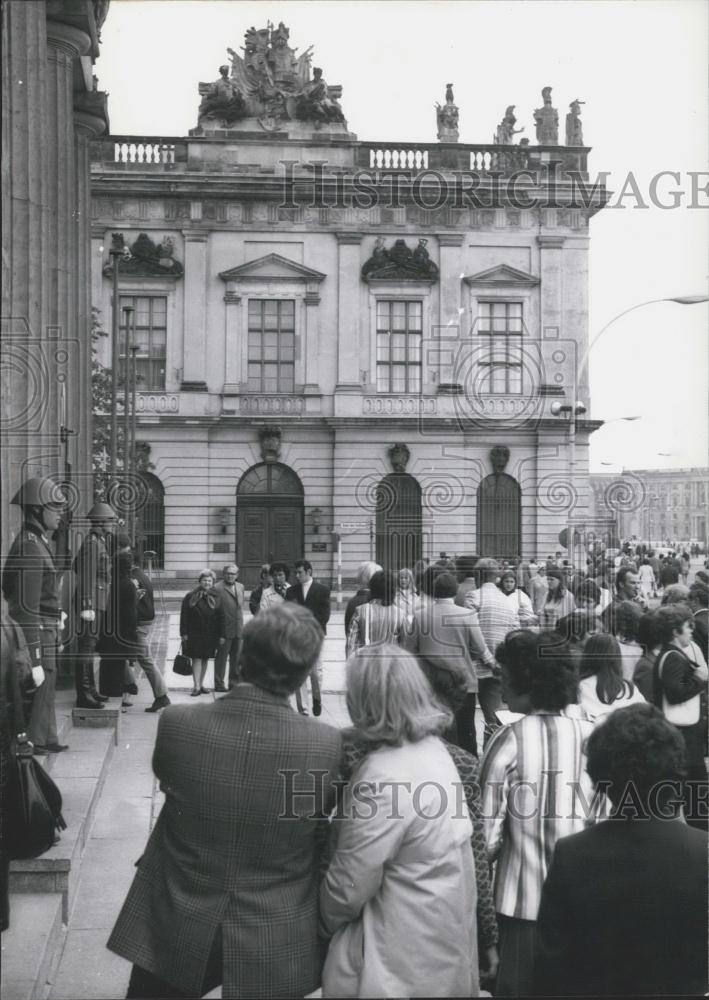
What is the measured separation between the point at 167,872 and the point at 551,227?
4028cm

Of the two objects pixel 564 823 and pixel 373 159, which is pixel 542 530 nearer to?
pixel 373 159

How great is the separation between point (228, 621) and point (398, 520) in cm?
2509

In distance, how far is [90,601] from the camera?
13.5 meters

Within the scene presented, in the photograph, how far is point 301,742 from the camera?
4.02 metres

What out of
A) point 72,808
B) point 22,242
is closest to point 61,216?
point 22,242

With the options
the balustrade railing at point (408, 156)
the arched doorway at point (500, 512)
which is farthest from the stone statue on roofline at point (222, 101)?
the arched doorway at point (500, 512)

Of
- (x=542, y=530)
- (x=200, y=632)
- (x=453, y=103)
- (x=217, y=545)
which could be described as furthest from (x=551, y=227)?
(x=200, y=632)

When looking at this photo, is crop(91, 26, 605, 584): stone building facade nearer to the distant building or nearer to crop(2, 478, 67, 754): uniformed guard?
the distant building

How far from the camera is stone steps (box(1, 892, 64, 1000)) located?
550 cm

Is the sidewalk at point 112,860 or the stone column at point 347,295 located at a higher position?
the stone column at point 347,295

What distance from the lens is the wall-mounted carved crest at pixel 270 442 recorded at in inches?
1613

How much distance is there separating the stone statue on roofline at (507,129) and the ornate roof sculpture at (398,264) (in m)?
5.59

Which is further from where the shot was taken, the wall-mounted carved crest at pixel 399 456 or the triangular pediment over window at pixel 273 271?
the triangular pediment over window at pixel 273 271

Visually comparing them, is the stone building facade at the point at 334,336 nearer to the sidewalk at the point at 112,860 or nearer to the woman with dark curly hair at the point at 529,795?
the sidewalk at the point at 112,860
